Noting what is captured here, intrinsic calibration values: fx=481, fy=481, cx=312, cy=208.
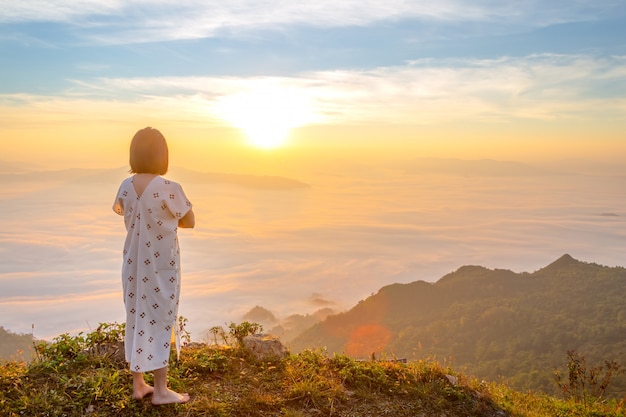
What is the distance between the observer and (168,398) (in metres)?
5.20

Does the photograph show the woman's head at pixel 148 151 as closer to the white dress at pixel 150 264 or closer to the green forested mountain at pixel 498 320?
the white dress at pixel 150 264

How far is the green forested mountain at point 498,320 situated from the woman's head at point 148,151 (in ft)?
158

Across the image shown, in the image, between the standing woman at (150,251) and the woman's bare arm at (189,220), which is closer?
the standing woman at (150,251)

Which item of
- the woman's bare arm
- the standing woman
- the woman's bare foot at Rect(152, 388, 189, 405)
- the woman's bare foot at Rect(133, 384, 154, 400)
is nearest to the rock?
the woman's bare foot at Rect(152, 388, 189, 405)

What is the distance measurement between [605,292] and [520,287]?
19.5m

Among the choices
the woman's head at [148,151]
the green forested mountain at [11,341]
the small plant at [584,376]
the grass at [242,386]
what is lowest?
the green forested mountain at [11,341]

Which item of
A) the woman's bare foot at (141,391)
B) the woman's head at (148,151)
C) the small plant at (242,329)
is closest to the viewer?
the woman's head at (148,151)

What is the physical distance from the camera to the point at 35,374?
5770 millimetres

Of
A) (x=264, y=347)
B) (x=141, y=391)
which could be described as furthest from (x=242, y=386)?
(x=141, y=391)

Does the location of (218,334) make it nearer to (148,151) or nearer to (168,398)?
(168,398)

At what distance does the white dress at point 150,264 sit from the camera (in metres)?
4.89

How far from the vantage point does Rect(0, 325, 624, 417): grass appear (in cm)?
521

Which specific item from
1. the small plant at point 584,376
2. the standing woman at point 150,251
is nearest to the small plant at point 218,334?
the standing woman at point 150,251

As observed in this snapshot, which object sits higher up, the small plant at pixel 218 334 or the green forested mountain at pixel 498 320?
the small plant at pixel 218 334
